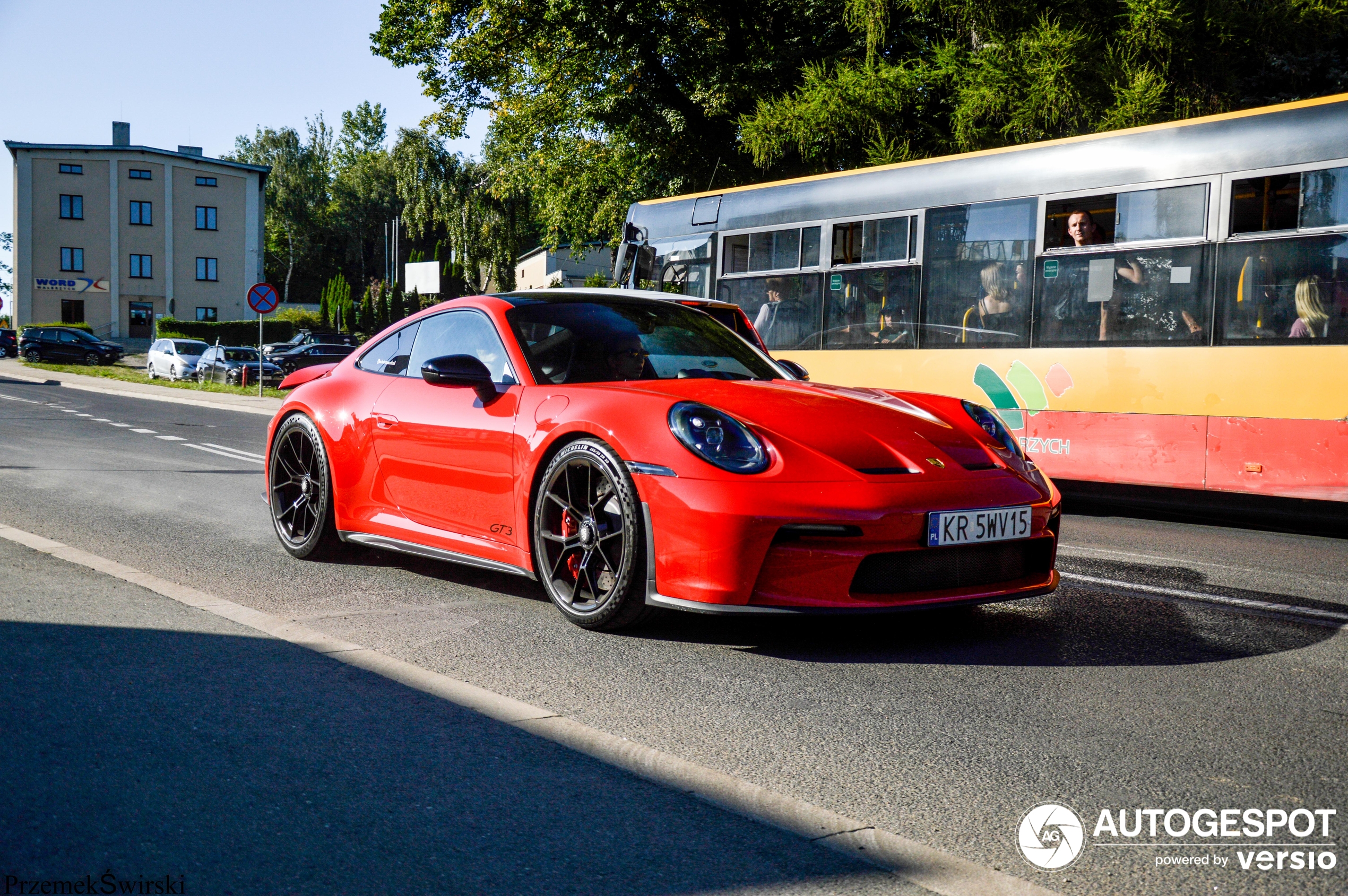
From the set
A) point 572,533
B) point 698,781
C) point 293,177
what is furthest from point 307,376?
point 293,177

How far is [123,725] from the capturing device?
10.8ft

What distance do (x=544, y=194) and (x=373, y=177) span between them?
216ft

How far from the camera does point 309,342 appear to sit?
44.2 m

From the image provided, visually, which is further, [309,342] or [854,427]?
[309,342]

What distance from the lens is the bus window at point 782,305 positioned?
11414 millimetres

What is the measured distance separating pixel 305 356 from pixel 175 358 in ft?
13.4

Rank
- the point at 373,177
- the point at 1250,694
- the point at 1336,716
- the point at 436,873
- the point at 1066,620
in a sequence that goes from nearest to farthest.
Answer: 1. the point at 436,873
2. the point at 1336,716
3. the point at 1250,694
4. the point at 1066,620
5. the point at 373,177

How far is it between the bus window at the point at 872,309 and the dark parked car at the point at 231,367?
1071 inches

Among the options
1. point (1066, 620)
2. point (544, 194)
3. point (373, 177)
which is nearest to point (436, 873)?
point (1066, 620)

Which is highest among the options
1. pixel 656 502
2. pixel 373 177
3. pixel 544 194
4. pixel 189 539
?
pixel 373 177

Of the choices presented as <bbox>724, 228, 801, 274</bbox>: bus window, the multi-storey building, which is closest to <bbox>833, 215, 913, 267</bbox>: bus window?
<bbox>724, 228, 801, 274</bbox>: bus window

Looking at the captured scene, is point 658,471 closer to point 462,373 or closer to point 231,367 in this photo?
point 462,373

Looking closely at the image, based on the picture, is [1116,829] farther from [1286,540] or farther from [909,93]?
[909,93]

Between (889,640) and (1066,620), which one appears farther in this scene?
(1066,620)
